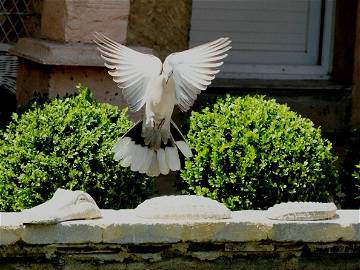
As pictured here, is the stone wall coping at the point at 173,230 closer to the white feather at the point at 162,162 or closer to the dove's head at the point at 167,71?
the white feather at the point at 162,162

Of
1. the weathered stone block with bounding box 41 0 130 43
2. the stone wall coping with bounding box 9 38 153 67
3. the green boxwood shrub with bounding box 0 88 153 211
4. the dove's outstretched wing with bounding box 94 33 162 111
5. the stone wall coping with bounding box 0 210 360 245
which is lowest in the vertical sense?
the stone wall coping with bounding box 0 210 360 245

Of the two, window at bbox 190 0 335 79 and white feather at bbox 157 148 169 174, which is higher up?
window at bbox 190 0 335 79

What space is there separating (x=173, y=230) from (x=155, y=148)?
122cm

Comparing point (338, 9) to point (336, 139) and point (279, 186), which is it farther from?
point (279, 186)

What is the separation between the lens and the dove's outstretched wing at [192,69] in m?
7.73

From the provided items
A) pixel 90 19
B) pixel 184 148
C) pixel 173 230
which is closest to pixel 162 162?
pixel 184 148

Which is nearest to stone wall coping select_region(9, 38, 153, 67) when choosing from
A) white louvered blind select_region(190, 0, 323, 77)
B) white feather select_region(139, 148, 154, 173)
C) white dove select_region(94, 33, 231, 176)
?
white dove select_region(94, 33, 231, 176)

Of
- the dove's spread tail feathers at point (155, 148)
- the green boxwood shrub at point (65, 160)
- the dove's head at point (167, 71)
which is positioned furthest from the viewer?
the dove's spread tail feathers at point (155, 148)

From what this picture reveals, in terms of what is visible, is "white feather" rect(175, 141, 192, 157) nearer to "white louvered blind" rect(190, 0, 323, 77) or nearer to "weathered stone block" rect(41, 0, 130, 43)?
"weathered stone block" rect(41, 0, 130, 43)

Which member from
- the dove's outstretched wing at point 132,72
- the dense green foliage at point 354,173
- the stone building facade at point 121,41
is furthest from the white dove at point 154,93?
the dense green foliage at point 354,173

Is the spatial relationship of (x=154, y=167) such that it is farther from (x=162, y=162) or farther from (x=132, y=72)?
(x=132, y=72)

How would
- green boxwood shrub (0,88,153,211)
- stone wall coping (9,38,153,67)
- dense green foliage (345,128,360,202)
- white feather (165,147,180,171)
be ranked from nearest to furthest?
green boxwood shrub (0,88,153,211)
white feather (165,147,180,171)
dense green foliage (345,128,360,202)
stone wall coping (9,38,153,67)

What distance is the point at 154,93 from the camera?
755cm

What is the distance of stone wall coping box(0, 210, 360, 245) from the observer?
21.3 feet
